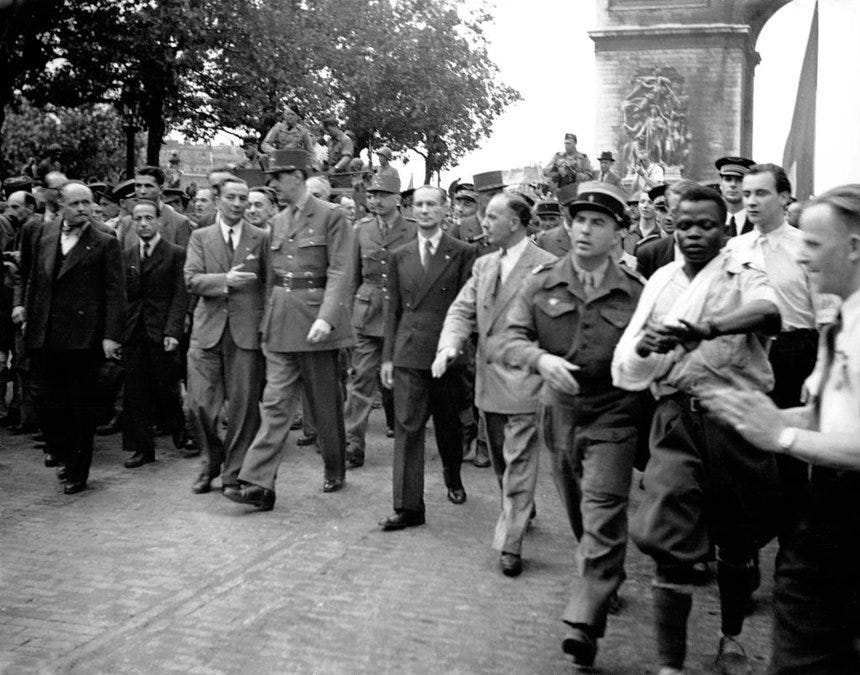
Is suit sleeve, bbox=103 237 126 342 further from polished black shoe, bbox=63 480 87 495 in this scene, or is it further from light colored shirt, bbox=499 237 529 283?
light colored shirt, bbox=499 237 529 283

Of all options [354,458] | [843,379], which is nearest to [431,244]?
[354,458]

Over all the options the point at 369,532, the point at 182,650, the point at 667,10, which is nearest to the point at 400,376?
the point at 369,532

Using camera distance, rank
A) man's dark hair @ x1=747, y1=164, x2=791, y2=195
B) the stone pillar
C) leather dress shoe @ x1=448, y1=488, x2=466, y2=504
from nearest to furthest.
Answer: man's dark hair @ x1=747, y1=164, x2=791, y2=195 < leather dress shoe @ x1=448, y1=488, x2=466, y2=504 < the stone pillar

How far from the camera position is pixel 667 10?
95.6 ft

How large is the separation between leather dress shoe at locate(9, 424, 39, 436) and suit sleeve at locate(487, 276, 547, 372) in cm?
640

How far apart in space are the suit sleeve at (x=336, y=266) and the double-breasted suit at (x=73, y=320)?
1.70 meters

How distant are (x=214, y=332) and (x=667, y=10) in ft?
77.4

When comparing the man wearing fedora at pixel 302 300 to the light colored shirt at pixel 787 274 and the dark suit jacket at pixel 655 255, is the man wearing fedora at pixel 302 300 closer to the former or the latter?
the dark suit jacket at pixel 655 255

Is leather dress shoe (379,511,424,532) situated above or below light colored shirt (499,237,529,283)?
below

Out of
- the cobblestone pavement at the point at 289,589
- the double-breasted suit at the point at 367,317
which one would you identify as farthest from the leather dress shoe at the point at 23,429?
the double-breasted suit at the point at 367,317

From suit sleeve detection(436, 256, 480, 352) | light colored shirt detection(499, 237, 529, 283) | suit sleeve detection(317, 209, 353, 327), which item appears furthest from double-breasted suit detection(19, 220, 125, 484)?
light colored shirt detection(499, 237, 529, 283)

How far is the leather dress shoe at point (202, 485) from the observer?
27.1 ft

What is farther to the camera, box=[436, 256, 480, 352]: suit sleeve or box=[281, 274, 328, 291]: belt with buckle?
box=[281, 274, 328, 291]: belt with buckle

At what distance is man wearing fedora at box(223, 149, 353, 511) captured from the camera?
26.1 feet
